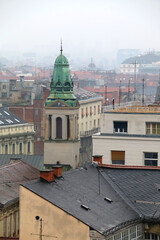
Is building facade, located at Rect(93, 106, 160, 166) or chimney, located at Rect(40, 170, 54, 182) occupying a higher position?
chimney, located at Rect(40, 170, 54, 182)

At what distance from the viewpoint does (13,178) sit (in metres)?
70.5

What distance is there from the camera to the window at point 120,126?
224 feet

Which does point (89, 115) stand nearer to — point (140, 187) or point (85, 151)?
point (85, 151)

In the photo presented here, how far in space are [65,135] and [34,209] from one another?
250ft

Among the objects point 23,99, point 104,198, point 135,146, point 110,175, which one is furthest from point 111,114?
point 23,99

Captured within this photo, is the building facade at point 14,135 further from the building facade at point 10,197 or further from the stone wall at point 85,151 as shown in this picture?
the building facade at point 10,197

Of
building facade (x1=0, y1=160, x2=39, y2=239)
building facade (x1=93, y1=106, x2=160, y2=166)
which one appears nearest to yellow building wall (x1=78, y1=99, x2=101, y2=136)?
building facade (x1=0, y1=160, x2=39, y2=239)

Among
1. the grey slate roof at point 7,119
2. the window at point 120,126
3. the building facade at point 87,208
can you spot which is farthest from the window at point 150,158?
the grey slate roof at point 7,119

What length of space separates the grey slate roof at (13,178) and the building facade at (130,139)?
16.1 ft

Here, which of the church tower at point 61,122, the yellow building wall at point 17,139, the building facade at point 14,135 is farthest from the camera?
the building facade at point 14,135

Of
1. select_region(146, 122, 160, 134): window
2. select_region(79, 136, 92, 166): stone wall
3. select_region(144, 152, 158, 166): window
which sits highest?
select_region(146, 122, 160, 134): window

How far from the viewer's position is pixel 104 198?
163 feet

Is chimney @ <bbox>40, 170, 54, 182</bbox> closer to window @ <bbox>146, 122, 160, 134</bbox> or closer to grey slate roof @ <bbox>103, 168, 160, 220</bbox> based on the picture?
grey slate roof @ <bbox>103, 168, 160, 220</bbox>

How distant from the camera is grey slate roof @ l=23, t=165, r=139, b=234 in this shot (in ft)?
151
